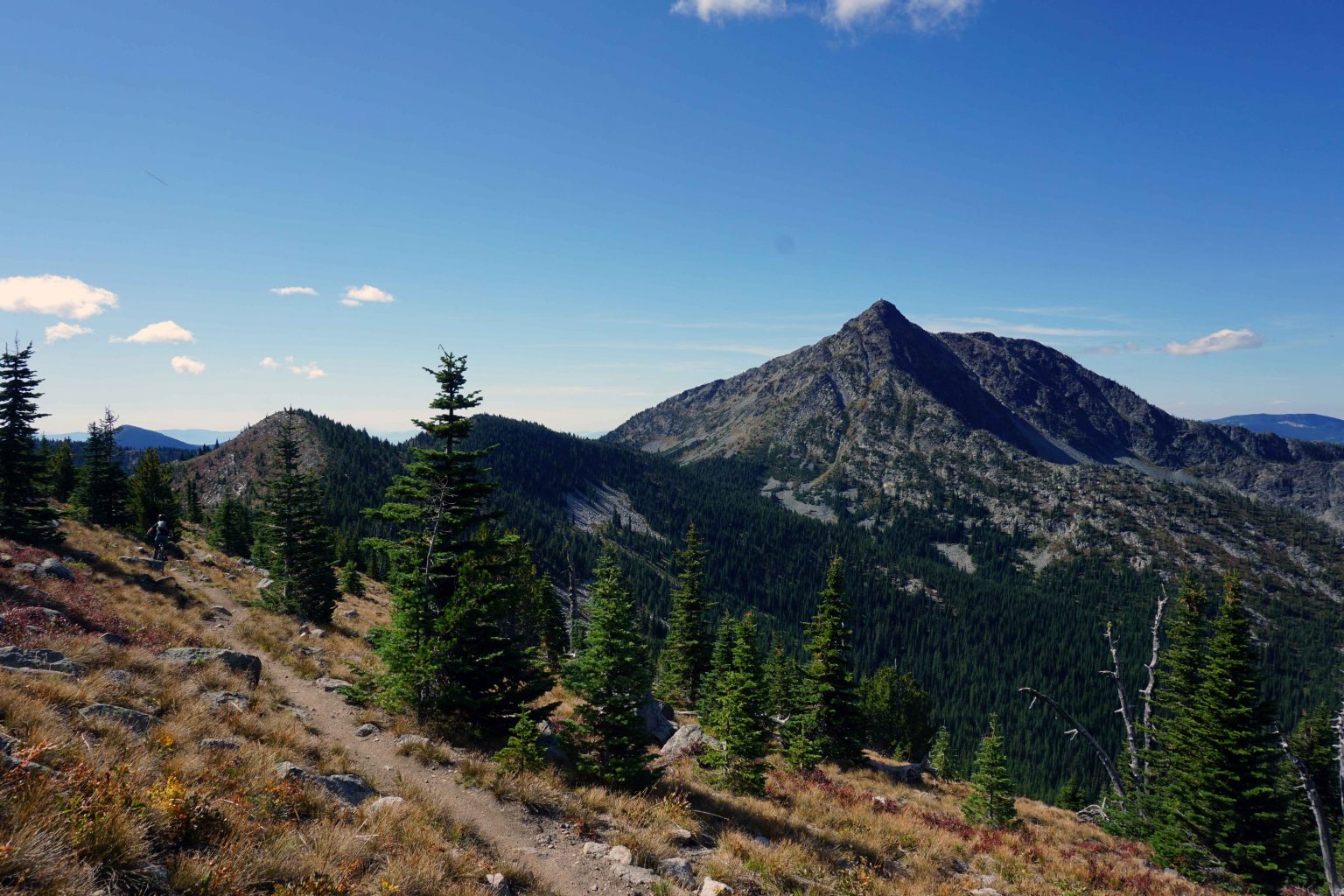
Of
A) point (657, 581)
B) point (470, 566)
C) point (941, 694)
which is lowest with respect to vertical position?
point (941, 694)

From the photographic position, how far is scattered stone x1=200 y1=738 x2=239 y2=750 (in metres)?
10.1

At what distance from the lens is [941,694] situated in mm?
161750

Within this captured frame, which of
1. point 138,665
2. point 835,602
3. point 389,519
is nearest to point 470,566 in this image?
point 389,519

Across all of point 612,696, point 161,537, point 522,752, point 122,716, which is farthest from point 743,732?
point 161,537

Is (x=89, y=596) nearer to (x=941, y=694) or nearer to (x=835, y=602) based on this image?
(x=835, y=602)

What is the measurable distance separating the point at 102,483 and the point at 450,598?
50.7 meters

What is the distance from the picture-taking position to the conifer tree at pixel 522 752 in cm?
1403

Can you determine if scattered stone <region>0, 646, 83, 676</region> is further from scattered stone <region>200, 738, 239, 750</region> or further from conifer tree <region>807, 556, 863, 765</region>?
conifer tree <region>807, 556, 863, 765</region>

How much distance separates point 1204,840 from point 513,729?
27799 millimetres

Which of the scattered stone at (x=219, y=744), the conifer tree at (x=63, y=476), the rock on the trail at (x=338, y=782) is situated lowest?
the rock on the trail at (x=338, y=782)

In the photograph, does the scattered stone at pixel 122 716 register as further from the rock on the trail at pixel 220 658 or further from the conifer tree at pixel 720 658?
the conifer tree at pixel 720 658

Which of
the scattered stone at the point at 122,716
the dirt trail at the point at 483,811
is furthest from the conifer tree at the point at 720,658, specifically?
the scattered stone at the point at 122,716

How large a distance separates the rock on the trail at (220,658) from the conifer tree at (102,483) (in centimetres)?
4329

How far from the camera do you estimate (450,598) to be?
1644 cm
